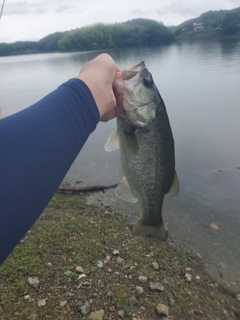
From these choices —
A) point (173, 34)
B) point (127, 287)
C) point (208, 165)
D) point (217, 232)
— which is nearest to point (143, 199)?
point (127, 287)

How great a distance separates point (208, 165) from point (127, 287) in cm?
375

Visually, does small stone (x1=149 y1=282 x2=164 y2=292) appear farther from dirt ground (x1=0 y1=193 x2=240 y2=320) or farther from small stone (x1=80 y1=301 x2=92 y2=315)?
small stone (x1=80 y1=301 x2=92 y2=315)

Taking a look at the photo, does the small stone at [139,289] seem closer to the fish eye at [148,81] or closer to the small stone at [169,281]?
the small stone at [169,281]

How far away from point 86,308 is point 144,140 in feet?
5.45

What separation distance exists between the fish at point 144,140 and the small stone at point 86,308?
1.11 m

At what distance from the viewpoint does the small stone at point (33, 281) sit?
303 centimetres

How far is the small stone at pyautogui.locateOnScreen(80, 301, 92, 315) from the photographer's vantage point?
2.76 metres

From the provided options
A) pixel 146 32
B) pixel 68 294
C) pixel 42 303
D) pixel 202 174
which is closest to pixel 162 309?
pixel 68 294

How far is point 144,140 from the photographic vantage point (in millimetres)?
2311

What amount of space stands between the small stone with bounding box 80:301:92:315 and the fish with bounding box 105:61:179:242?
3.65 feet

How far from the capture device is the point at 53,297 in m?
2.91

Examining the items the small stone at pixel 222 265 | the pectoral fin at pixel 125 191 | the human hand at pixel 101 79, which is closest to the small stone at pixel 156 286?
the small stone at pixel 222 265

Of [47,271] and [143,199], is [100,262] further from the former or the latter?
[143,199]

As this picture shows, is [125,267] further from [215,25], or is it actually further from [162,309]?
[215,25]
